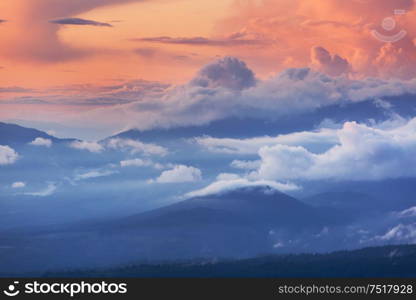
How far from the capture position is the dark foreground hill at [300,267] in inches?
936

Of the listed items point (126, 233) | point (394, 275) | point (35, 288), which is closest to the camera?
point (35, 288)

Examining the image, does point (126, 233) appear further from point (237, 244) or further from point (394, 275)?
point (394, 275)

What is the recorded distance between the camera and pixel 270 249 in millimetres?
24969

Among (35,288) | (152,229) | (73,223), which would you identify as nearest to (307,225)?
(152,229)

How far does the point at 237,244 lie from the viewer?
25.1 metres

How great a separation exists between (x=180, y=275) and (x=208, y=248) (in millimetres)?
1574

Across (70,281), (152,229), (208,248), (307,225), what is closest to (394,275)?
(307,225)

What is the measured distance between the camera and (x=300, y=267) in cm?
2427

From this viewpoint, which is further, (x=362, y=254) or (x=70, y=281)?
(x=362, y=254)

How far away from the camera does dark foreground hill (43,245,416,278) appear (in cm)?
2377

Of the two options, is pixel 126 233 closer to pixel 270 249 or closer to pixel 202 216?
pixel 202 216

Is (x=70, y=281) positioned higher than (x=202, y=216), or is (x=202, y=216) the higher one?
(x=202, y=216)

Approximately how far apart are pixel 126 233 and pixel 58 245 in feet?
6.88

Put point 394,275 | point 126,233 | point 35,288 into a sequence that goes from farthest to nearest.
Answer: point 126,233
point 394,275
point 35,288
